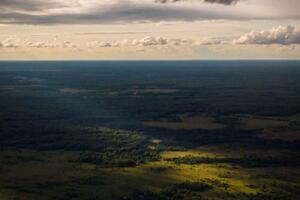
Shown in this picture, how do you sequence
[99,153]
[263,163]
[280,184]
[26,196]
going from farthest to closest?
1. [99,153]
2. [263,163]
3. [280,184]
4. [26,196]

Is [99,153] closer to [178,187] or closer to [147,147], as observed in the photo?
[147,147]

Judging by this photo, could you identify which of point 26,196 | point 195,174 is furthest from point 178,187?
point 26,196

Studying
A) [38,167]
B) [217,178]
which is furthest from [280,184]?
[38,167]

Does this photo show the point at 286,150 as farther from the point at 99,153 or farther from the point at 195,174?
the point at 99,153

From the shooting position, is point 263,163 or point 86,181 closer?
point 86,181

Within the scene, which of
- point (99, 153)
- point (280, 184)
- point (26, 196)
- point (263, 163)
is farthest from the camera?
point (99, 153)

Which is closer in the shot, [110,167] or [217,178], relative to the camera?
[217,178]

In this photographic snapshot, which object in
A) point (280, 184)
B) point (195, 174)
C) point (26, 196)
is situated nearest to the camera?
point (26, 196)

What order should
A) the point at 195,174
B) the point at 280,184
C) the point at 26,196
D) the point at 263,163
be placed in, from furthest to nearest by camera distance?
the point at 263,163, the point at 195,174, the point at 280,184, the point at 26,196
